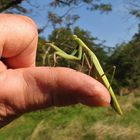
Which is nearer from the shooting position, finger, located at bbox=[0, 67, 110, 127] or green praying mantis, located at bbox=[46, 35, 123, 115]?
finger, located at bbox=[0, 67, 110, 127]

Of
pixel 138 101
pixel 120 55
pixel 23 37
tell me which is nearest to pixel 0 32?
pixel 23 37

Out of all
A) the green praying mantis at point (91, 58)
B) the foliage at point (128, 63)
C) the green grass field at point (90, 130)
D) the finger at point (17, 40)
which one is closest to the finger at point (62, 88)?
the finger at point (17, 40)

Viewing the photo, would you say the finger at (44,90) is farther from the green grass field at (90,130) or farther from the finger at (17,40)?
the green grass field at (90,130)

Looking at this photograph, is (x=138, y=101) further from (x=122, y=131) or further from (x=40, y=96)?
(x=40, y=96)

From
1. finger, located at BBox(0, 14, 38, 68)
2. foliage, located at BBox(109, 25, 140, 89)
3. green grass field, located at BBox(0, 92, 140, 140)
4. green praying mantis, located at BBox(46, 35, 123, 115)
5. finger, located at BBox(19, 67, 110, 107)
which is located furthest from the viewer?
foliage, located at BBox(109, 25, 140, 89)

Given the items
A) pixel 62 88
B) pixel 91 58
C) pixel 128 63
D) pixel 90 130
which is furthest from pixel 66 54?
pixel 128 63

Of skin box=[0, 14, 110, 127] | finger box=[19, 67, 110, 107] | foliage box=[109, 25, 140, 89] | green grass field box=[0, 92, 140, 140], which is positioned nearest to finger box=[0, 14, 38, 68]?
skin box=[0, 14, 110, 127]

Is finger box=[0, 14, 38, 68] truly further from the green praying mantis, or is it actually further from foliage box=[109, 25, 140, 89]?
Answer: foliage box=[109, 25, 140, 89]

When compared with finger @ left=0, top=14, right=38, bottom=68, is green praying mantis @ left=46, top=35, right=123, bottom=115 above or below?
below

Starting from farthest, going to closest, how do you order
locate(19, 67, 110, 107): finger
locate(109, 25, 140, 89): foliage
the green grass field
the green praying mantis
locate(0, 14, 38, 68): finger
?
locate(109, 25, 140, 89): foliage < the green grass field < the green praying mantis < locate(0, 14, 38, 68): finger < locate(19, 67, 110, 107): finger
